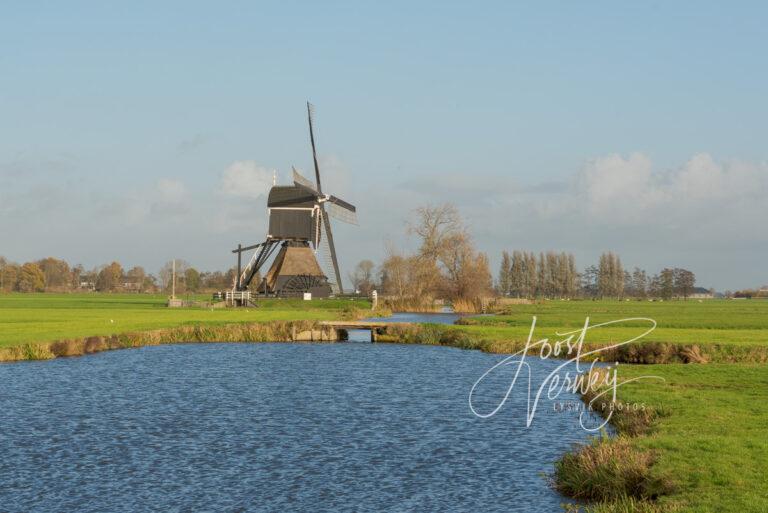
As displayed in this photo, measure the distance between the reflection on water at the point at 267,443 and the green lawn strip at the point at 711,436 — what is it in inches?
98.3

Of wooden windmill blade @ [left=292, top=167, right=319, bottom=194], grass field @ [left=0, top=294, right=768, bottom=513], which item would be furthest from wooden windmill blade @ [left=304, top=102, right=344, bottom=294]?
grass field @ [left=0, top=294, right=768, bottom=513]

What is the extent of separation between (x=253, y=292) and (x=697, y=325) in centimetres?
6068

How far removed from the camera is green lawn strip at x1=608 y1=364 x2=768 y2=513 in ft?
43.9

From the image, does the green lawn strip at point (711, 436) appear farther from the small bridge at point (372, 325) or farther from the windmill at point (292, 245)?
the windmill at point (292, 245)

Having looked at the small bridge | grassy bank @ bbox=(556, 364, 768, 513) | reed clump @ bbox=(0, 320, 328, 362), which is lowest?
grassy bank @ bbox=(556, 364, 768, 513)

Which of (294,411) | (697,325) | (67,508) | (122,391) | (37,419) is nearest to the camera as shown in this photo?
(67,508)

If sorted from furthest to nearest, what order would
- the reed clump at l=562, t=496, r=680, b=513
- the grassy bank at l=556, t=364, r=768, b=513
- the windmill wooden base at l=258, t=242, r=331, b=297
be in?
the windmill wooden base at l=258, t=242, r=331, b=297 → the grassy bank at l=556, t=364, r=768, b=513 → the reed clump at l=562, t=496, r=680, b=513

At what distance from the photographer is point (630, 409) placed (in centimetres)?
2197

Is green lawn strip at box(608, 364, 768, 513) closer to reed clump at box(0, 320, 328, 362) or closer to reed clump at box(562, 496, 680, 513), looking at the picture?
reed clump at box(562, 496, 680, 513)

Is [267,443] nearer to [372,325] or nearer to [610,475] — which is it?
[610,475]

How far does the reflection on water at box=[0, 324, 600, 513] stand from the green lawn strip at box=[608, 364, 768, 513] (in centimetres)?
250

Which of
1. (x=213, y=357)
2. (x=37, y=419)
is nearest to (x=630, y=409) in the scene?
(x=37, y=419)

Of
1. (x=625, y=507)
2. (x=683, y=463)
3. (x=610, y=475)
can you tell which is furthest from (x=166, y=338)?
(x=625, y=507)

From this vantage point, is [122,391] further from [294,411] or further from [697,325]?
[697,325]
